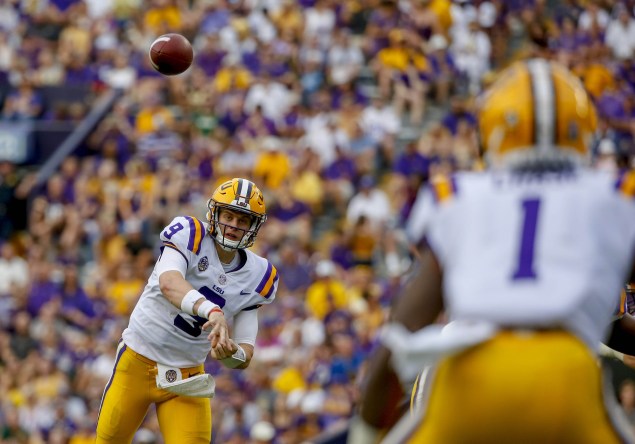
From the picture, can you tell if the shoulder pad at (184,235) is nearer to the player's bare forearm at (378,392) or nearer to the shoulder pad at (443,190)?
the player's bare forearm at (378,392)

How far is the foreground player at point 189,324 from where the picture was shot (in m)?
6.25

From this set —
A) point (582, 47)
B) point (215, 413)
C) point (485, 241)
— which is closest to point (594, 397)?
point (485, 241)

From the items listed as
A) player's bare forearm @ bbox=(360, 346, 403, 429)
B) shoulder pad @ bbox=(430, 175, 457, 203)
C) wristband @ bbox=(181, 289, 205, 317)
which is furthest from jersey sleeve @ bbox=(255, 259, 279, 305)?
shoulder pad @ bbox=(430, 175, 457, 203)

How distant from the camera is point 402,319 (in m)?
3.45

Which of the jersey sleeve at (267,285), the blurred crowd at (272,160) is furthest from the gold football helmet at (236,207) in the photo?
the blurred crowd at (272,160)

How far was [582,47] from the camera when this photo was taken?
48.1 feet

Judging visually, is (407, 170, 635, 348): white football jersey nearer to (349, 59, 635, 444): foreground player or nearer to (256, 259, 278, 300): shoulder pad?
(349, 59, 635, 444): foreground player

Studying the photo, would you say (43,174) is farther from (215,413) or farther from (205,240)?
(205,240)

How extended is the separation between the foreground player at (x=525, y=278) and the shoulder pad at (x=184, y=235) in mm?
2899

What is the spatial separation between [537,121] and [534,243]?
34 cm

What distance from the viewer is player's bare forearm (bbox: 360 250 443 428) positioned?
Answer: 342cm

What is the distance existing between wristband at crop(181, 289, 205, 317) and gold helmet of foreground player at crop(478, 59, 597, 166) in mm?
2549

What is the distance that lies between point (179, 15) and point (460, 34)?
4524 millimetres

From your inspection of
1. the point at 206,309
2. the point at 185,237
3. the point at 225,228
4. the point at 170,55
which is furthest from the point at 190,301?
the point at 170,55
